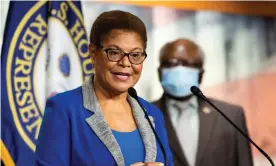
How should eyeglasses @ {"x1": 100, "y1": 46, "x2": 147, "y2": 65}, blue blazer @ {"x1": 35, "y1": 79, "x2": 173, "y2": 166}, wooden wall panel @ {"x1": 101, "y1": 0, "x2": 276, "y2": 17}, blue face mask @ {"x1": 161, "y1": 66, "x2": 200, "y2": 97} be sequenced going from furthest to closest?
wooden wall panel @ {"x1": 101, "y1": 0, "x2": 276, "y2": 17}, blue face mask @ {"x1": 161, "y1": 66, "x2": 200, "y2": 97}, eyeglasses @ {"x1": 100, "y1": 46, "x2": 147, "y2": 65}, blue blazer @ {"x1": 35, "y1": 79, "x2": 173, "y2": 166}

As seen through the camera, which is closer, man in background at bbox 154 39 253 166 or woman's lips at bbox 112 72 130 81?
woman's lips at bbox 112 72 130 81

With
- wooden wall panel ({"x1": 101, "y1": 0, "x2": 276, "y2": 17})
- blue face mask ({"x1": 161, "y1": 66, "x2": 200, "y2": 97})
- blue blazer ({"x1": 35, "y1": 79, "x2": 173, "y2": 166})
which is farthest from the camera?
wooden wall panel ({"x1": 101, "y1": 0, "x2": 276, "y2": 17})

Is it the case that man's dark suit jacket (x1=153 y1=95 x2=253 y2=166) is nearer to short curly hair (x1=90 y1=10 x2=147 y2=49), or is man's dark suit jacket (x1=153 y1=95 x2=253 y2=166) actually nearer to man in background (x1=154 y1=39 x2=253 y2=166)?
man in background (x1=154 y1=39 x2=253 y2=166)

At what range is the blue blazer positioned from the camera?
144 cm

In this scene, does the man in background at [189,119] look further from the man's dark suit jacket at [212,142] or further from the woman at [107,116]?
the woman at [107,116]

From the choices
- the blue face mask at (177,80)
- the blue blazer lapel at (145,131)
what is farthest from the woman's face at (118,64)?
the blue face mask at (177,80)

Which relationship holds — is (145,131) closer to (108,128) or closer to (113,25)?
(108,128)

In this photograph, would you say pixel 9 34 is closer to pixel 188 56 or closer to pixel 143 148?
pixel 188 56

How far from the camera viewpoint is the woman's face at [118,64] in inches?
62.3

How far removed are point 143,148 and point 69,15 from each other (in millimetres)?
1400

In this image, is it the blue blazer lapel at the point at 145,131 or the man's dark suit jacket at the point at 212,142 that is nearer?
the blue blazer lapel at the point at 145,131

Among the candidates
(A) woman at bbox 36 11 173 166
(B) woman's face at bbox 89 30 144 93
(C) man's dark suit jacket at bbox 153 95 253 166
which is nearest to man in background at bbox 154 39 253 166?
(C) man's dark suit jacket at bbox 153 95 253 166

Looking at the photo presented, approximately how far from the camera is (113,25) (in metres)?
1.59

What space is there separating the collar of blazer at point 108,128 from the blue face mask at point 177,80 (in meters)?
1.12
